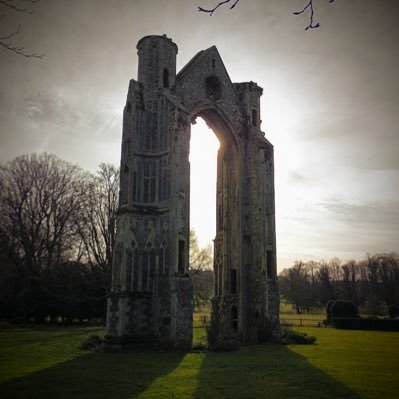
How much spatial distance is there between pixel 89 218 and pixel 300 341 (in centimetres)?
1871

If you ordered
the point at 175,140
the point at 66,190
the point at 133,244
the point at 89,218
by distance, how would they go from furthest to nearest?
1. the point at 66,190
2. the point at 89,218
3. the point at 175,140
4. the point at 133,244

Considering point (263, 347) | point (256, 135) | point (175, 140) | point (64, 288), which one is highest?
point (256, 135)

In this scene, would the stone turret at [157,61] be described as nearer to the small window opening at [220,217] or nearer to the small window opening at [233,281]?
the small window opening at [220,217]

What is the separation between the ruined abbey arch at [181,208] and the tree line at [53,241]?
38.0 feet

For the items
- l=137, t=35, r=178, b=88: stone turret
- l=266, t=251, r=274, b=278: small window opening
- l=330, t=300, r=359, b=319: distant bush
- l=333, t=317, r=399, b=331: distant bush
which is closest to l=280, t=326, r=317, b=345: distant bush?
l=266, t=251, r=274, b=278: small window opening

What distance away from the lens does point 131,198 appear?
15852mm

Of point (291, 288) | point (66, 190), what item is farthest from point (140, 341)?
point (291, 288)

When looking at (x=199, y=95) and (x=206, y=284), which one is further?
(x=206, y=284)

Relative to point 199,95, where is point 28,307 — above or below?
below

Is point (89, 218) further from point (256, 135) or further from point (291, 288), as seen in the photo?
point (291, 288)

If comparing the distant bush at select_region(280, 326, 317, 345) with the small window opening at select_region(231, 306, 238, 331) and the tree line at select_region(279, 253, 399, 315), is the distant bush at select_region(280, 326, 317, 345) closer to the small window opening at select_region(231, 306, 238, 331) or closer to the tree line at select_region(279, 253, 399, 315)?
the small window opening at select_region(231, 306, 238, 331)

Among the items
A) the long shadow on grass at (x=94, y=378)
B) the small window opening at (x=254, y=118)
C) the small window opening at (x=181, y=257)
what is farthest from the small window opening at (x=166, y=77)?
the long shadow on grass at (x=94, y=378)

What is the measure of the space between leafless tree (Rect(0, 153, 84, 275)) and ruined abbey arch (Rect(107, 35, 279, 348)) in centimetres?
1607

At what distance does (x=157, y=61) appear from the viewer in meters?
17.6
